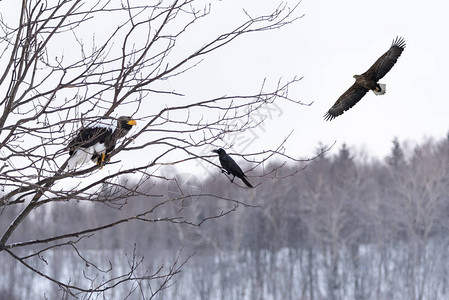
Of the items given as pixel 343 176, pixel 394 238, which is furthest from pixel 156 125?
pixel 343 176

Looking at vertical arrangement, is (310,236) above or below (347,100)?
above

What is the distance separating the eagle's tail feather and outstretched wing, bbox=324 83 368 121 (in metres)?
0.34

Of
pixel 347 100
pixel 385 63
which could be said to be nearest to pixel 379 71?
pixel 385 63

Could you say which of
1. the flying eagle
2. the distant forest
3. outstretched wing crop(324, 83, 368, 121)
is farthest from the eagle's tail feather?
the distant forest

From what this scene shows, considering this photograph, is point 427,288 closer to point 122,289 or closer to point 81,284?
point 122,289

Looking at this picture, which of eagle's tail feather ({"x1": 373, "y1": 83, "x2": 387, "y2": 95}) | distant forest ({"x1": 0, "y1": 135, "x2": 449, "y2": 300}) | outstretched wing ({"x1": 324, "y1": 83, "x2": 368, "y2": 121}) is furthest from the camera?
distant forest ({"x1": 0, "y1": 135, "x2": 449, "y2": 300})

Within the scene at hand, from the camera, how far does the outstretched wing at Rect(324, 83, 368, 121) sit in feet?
23.4

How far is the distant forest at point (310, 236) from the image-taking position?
122 feet

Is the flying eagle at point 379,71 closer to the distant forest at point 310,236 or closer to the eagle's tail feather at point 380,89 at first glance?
the eagle's tail feather at point 380,89

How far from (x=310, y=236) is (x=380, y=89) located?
117ft

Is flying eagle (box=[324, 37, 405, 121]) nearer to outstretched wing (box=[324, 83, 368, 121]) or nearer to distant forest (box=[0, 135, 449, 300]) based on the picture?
outstretched wing (box=[324, 83, 368, 121])

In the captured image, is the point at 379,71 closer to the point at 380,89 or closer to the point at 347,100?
the point at 380,89

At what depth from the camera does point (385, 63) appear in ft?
22.0

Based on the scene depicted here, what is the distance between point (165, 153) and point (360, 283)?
35012 millimetres
